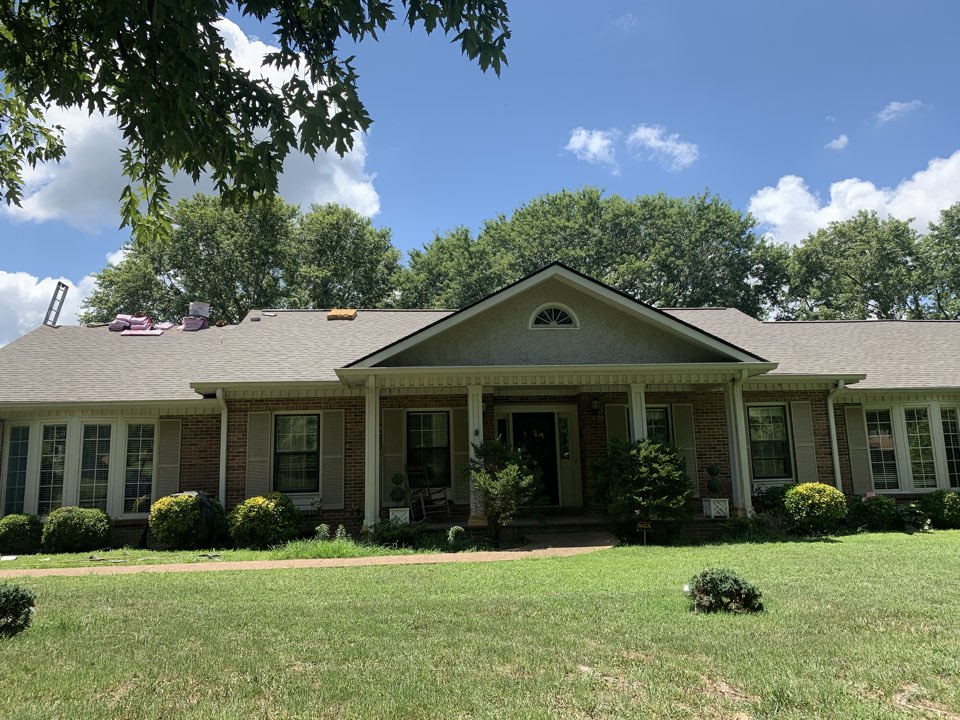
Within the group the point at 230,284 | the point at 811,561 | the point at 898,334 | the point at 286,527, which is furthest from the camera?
the point at 230,284

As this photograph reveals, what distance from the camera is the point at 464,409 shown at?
14352mm

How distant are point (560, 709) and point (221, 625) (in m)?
3.36

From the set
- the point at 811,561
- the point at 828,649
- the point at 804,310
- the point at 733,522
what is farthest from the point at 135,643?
the point at 804,310

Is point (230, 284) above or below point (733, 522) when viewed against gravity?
above

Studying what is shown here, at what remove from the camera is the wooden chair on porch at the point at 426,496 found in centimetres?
1373

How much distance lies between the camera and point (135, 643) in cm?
537

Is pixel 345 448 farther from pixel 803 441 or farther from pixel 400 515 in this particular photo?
pixel 803 441

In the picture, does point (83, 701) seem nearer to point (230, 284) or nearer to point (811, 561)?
point (811, 561)

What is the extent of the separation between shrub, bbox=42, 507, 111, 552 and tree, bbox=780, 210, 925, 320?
3395cm

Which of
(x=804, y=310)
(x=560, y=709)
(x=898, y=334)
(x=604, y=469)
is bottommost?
(x=560, y=709)

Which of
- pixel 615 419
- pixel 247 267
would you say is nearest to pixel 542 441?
pixel 615 419

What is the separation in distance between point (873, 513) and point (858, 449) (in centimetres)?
212

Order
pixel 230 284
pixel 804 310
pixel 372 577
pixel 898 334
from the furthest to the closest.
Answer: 1. pixel 804 310
2. pixel 230 284
3. pixel 898 334
4. pixel 372 577

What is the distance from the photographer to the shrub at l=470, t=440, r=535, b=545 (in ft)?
36.9
